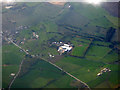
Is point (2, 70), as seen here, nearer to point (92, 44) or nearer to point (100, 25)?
point (92, 44)

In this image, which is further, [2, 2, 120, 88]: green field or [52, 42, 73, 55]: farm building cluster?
[52, 42, 73, 55]: farm building cluster

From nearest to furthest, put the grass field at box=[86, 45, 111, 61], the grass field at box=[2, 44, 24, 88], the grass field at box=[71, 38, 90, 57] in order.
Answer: the grass field at box=[2, 44, 24, 88], the grass field at box=[86, 45, 111, 61], the grass field at box=[71, 38, 90, 57]

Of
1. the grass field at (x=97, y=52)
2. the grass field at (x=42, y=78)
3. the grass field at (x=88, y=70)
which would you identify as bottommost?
the grass field at (x=42, y=78)

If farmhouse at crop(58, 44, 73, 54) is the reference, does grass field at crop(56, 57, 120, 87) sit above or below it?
below

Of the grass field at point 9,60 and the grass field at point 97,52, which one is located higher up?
the grass field at point 97,52

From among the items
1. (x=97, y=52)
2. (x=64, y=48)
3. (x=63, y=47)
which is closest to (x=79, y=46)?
(x=64, y=48)

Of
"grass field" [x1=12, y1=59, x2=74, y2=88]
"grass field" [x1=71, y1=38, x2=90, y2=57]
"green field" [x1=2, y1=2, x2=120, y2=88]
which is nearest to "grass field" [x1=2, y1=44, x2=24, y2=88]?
"green field" [x1=2, y1=2, x2=120, y2=88]

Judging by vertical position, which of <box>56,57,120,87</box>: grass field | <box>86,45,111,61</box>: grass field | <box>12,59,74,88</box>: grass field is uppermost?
<box>86,45,111,61</box>: grass field

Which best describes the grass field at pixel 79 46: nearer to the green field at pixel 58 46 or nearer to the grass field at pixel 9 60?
the green field at pixel 58 46

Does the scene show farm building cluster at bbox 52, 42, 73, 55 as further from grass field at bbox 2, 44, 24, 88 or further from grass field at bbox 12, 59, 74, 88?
grass field at bbox 2, 44, 24, 88

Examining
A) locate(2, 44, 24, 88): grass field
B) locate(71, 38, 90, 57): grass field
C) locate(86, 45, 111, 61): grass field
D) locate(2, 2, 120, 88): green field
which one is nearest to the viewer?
locate(2, 2, 120, 88): green field

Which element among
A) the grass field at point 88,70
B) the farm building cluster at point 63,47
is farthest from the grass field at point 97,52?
the farm building cluster at point 63,47

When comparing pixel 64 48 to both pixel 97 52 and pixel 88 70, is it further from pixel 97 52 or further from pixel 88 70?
pixel 88 70
